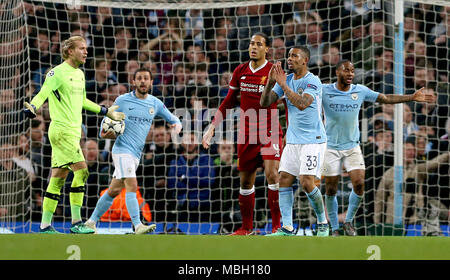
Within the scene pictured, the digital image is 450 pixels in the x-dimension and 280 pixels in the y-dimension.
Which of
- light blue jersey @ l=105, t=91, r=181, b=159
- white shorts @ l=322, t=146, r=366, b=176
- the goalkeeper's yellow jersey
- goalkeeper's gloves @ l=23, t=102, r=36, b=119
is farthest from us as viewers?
white shorts @ l=322, t=146, r=366, b=176

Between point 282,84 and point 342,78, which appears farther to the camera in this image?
point 342,78

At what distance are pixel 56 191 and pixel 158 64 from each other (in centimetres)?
404

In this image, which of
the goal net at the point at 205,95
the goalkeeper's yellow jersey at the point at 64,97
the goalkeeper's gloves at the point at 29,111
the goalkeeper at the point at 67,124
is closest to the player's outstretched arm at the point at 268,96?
the goalkeeper at the point at 67,124

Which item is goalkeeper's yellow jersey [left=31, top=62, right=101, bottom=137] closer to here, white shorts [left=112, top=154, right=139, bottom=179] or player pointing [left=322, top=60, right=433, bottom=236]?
white shorts [left=112, top=154, right=139, bottom=179]

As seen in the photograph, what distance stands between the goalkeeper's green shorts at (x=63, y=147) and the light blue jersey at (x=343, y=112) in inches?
103

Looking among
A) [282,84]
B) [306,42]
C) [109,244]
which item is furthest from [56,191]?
[306,42]

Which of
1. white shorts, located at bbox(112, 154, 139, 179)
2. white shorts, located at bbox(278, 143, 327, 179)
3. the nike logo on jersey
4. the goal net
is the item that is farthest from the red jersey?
the goal net

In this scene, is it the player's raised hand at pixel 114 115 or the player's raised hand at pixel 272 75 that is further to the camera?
the player's raised hand at pixel 114 115

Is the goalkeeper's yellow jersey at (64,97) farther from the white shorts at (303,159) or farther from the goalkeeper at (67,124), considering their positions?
the white shorts at (303,159)

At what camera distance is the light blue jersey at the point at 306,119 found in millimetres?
6361

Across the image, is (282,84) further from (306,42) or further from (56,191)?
(306,42)

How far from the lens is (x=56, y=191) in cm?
662

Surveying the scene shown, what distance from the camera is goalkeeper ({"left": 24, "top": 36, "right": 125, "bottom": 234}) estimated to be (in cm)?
650

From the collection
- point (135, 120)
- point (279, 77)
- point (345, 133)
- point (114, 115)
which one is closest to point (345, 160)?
point (345, 133)
